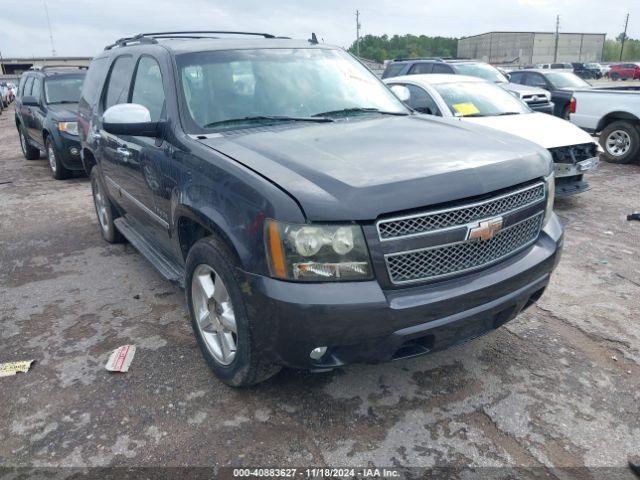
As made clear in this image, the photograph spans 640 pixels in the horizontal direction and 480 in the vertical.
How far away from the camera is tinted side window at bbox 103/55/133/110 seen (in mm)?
4195

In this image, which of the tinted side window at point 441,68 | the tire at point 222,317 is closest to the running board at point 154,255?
the tire at point 222,317

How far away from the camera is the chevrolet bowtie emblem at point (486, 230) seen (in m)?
2.46

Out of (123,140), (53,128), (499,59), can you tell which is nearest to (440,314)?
(123,140)

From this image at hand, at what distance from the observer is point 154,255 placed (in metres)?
3.98

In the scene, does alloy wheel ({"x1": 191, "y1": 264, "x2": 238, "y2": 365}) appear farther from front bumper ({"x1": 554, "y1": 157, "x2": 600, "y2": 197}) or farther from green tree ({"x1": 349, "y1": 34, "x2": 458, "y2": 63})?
green tree ({"x1": 349, "y1": 34, "x2": 458, "y2": 63})

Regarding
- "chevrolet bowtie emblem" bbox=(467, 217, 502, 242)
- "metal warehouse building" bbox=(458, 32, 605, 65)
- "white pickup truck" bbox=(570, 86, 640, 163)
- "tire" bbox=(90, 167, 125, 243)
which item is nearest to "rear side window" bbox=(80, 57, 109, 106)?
"tire" bbox=(90, 167, 125, 243)

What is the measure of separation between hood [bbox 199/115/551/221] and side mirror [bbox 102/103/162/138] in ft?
1.58

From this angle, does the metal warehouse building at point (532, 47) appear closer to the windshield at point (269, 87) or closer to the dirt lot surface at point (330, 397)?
the windshield at point (269, 87)

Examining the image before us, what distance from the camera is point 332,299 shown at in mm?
2238

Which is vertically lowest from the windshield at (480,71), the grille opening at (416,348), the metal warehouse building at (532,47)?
the grille opening at (416,348)

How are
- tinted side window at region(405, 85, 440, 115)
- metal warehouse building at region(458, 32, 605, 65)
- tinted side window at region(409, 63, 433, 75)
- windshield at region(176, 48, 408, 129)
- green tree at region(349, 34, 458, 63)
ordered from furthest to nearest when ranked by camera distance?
green tree at region(349, 34, 458, 63)
metal warehouse building at region(458, 32, 605, 65)
tinted side window at region(409, 63, 433, 75)
tinted side window at region(405, 85, 440, 115)
windshield at region(176, 48, 408, 129)

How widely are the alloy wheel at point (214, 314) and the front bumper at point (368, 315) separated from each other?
13.9 inches

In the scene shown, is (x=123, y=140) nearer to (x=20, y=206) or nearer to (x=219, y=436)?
(x=219, y=436)

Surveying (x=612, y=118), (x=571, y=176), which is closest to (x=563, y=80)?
(x=612, y=118)
